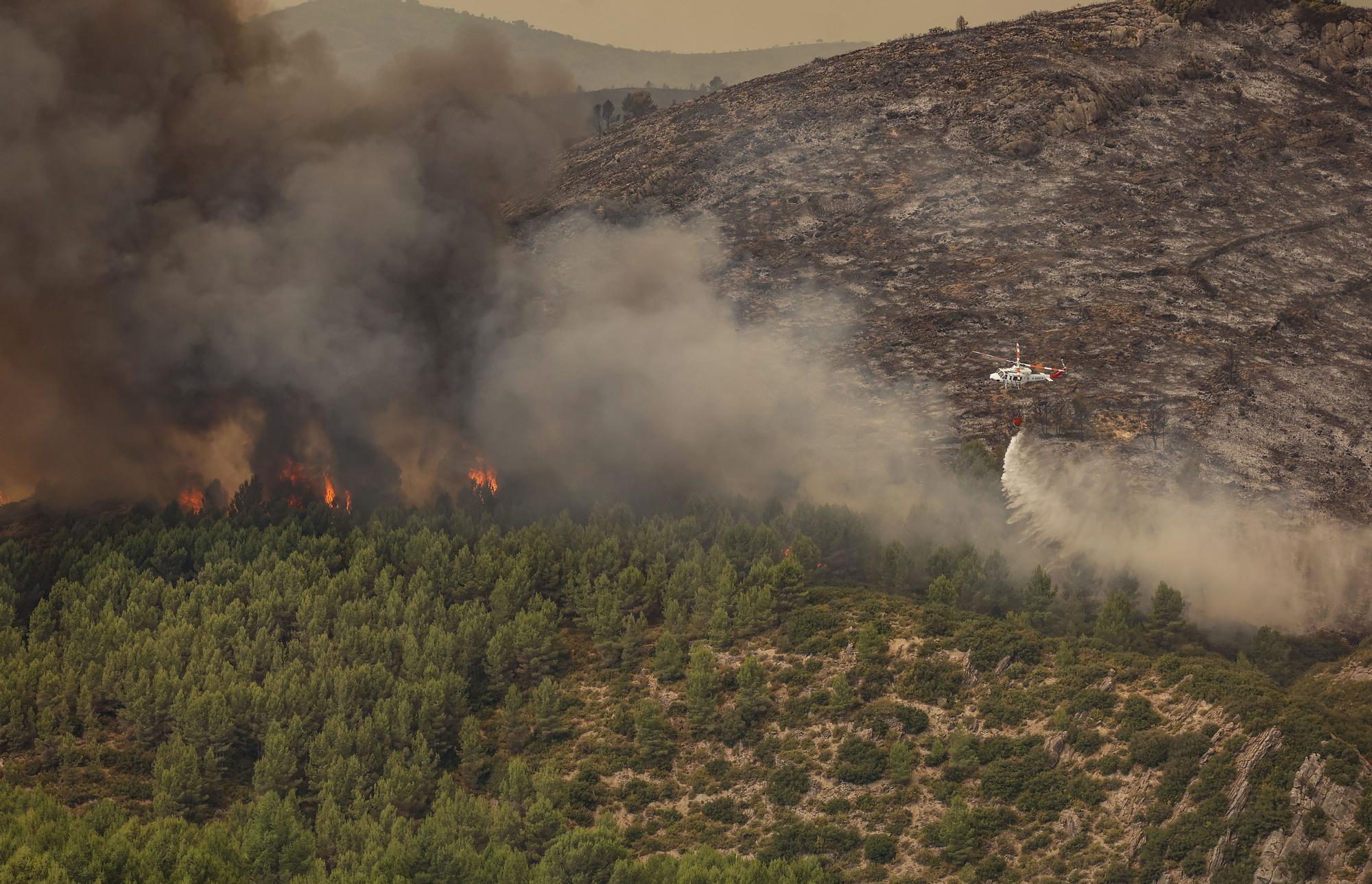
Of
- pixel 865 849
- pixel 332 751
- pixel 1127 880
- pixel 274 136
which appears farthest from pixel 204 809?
pixel 274 136

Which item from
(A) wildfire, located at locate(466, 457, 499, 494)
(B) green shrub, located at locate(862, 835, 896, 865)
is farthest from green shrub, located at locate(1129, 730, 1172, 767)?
(A) wildfire, located at locate(466, 457, 499, 494)

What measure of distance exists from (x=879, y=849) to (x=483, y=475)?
73255 millimetres

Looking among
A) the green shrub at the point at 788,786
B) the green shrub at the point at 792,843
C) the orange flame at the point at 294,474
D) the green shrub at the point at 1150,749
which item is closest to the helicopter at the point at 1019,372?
the green shrub at the point at 1150,749

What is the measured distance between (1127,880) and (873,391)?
75.0 meters

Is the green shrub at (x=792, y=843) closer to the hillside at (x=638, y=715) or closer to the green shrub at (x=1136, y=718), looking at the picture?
the hillside at (x=638, y=715)

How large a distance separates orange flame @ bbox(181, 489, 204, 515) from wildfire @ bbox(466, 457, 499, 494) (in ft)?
96.7

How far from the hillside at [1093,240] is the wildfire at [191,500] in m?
60.0

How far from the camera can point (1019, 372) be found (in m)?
151

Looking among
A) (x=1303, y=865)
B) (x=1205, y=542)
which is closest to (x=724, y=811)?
(x=1303, y=865)

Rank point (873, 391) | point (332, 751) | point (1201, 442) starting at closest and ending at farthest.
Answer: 1. point (332, 751)
2. point (1201, 442)
3. point (873, 391)

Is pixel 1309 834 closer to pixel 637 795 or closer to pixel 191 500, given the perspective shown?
pixel 637 795

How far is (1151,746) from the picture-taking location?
105 metres

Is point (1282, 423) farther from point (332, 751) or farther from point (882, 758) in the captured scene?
point (332, 751)

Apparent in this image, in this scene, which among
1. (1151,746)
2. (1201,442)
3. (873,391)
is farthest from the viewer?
(873,391)
